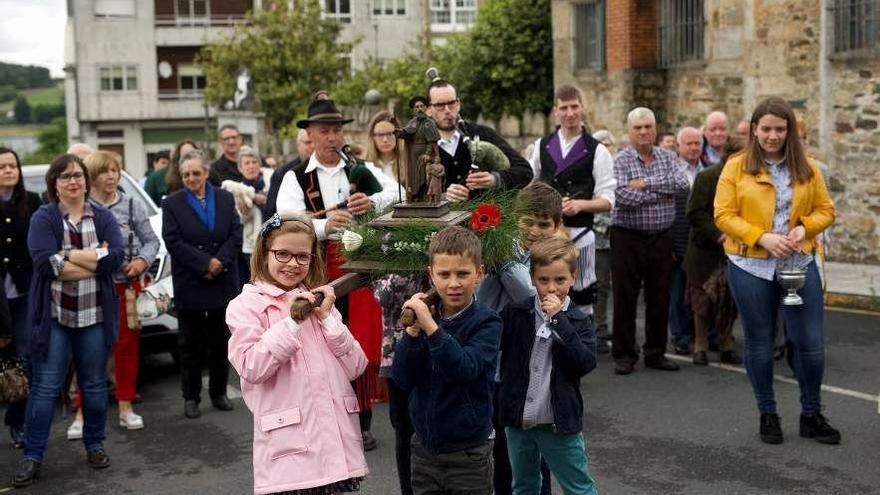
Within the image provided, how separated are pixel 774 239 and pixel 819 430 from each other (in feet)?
4.16

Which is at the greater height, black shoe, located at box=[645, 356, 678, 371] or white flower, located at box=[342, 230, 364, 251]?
white flower, located at box=[342, 230, 364, 251]

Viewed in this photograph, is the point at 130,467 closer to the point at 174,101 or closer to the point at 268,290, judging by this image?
the point at 268,290

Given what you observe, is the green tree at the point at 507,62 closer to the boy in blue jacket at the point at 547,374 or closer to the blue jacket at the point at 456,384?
the boy in blue jacket at the point at 547,374

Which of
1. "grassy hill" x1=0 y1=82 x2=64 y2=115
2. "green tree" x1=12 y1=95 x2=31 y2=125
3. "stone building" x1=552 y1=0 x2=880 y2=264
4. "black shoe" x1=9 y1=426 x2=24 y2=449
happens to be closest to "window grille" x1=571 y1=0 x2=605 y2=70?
"stone building" x1=552 y1=0 x2=880 y2=264

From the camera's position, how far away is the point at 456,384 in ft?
16.8

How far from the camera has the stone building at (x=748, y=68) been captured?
16.5 meters

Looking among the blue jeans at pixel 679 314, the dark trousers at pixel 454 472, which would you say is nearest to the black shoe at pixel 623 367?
the blue jeans at pixel 679 314

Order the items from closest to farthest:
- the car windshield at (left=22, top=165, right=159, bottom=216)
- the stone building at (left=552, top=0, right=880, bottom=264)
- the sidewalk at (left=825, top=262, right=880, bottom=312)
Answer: the car windshield at (left=22, top=165, right=159, bottom=216), the sidewalk at (left=825, top=262, right=880, bottom=312), the stone building at (left=552, top=0, right=880, bottom=264)

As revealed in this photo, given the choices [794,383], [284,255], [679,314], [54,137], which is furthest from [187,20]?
[284,255]

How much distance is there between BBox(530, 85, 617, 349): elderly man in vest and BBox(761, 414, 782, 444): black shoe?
75.9 inches

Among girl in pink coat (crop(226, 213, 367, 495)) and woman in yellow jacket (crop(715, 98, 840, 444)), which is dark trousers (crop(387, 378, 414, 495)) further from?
woman in yellow jacket (crop(715, 98, 840, 444))

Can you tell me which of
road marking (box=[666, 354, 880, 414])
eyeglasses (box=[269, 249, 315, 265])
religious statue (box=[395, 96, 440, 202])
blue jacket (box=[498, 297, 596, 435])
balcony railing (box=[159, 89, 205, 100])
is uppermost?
balcony railing (box=[159, 89, 205, 100])

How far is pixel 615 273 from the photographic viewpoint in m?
10.3

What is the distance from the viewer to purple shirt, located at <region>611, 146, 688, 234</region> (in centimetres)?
1005
